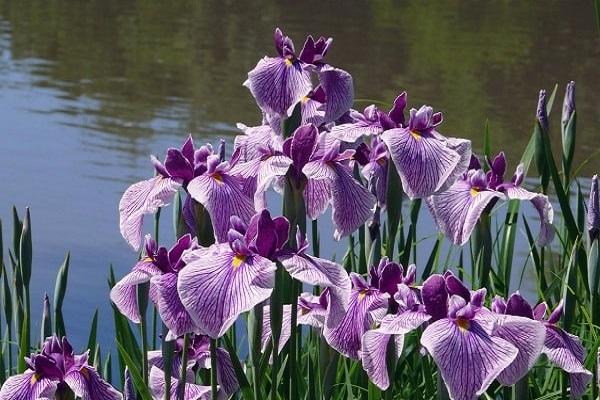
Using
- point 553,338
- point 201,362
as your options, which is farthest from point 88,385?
point 553,338

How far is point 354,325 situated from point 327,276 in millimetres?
228

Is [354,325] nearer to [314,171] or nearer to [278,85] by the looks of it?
[314,171]

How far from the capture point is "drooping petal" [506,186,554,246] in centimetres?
246

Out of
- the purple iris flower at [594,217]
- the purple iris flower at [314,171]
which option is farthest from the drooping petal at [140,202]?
the purple iris flower at [594,217]

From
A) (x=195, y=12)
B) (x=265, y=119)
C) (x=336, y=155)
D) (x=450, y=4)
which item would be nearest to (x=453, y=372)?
(x=336, y=155)

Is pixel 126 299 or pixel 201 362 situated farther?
pixel 201 362

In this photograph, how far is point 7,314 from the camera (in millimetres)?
2732

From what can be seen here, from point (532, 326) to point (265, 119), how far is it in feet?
2.62

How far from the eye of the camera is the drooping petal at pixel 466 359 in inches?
71.6

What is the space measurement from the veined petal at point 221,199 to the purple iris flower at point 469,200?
0.48 meters

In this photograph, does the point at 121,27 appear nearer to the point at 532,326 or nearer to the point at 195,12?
the point at 195,12

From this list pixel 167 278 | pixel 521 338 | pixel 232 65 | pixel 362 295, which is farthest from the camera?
pixel 232 65

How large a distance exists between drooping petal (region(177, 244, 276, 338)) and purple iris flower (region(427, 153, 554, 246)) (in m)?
0.65

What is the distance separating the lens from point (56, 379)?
2.09 metres
